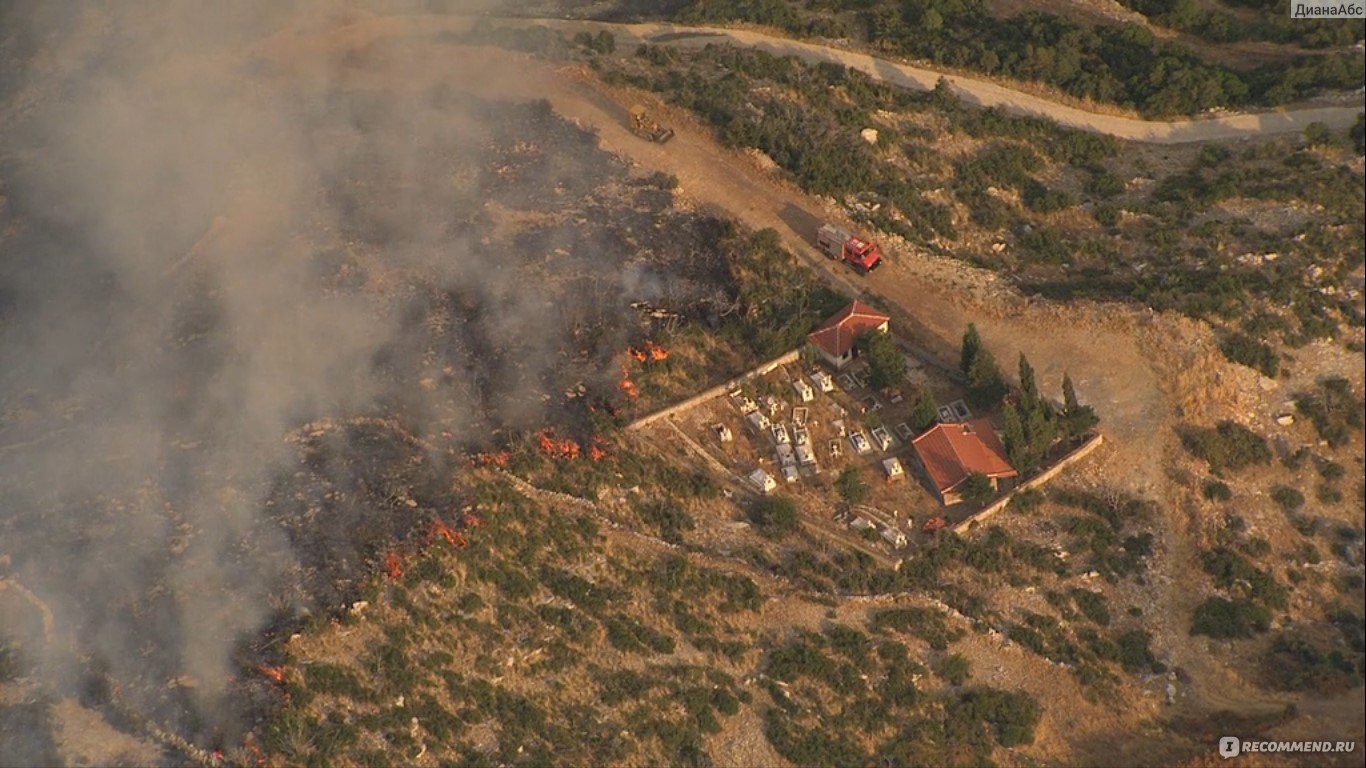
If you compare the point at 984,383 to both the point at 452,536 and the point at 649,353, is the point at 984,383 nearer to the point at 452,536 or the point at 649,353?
the point at 649,353

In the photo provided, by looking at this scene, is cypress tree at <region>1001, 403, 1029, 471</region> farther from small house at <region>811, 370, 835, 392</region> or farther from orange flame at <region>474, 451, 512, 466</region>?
orange flame at <region>474, 451, 512, 466</region>

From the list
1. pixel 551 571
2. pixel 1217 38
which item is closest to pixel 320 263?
pixel 551 571

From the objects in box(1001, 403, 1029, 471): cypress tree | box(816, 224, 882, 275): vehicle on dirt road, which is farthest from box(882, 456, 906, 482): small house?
box(816, 224, 882, 275): vehicle on dirt road

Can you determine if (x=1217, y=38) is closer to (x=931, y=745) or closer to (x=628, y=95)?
(x=628, y=95)

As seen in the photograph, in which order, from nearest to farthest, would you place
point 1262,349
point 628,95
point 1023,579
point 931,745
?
1. point 931,745
2. point 1023,579
3. point 1262,349
4. point 628,95

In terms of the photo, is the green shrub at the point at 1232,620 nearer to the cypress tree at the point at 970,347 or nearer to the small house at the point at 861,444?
the cypress tree at the point at 970,347

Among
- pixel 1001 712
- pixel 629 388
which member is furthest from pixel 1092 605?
pixel 629 388
